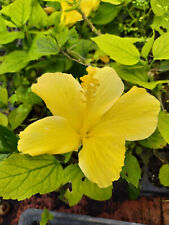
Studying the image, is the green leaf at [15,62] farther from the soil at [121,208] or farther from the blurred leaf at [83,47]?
the soil at [121,208]

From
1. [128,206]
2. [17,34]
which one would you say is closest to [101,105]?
[17,34]

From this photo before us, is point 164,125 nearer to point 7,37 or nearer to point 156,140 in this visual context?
point 156,140

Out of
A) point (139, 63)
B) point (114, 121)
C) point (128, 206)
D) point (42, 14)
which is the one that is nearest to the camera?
point (114, 121)

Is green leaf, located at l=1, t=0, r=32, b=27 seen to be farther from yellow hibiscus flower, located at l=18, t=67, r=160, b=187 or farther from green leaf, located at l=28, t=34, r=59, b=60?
yellow hibiscus flower, located at l=18, t=67, r=160, b=187

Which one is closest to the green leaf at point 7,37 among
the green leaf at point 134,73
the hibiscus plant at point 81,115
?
the hibiscus plant at point 81,115

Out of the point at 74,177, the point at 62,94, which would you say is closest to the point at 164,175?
the point at 74,177

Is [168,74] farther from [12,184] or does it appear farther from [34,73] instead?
[12,184]
